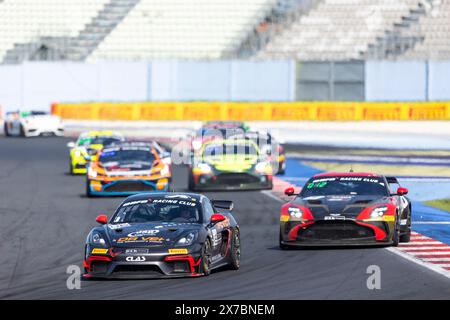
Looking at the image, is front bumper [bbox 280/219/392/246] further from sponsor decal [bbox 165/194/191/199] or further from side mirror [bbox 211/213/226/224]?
side mirror [bbox 211/213/226/224]

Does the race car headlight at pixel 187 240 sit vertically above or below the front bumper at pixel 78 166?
above

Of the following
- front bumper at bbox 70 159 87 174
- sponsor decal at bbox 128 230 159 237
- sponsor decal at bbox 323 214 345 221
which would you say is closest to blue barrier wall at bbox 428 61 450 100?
front bumper at bbox 70 159 87 174

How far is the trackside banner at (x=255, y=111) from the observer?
184ft

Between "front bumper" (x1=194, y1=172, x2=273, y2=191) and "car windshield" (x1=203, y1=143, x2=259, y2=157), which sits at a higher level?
"car windshield" (x1=203, y1=143, x2=259, y2=157)

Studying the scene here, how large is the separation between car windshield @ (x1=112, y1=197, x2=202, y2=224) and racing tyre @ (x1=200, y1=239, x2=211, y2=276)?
2.33 ft

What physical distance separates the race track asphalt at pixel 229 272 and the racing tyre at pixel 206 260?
93mm

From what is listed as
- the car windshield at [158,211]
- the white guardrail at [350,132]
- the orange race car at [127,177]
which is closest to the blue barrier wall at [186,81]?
the white guardrail at [350,132]

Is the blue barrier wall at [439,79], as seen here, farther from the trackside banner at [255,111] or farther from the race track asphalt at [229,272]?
the race track asphalt at [229,272]

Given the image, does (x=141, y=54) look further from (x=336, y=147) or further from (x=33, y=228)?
(x=33, y=228)

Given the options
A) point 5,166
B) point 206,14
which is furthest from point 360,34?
point 5,166

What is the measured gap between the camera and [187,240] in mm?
15078

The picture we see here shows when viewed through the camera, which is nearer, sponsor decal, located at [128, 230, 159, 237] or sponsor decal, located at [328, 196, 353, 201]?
sponsor decal, located at [128, 230, 159, 237]

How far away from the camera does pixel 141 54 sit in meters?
69.8

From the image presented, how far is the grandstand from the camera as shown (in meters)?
63.0
